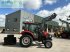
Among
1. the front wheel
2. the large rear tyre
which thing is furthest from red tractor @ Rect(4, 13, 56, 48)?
the front wheel

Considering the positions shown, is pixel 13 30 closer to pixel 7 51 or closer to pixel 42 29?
pixel 42 29

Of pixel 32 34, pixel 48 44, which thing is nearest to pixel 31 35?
pixel 32 34

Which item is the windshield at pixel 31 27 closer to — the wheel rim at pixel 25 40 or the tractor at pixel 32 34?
the tractor at pixel 32 34

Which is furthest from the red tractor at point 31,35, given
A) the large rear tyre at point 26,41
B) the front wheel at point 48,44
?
the front wheel at point 48,44

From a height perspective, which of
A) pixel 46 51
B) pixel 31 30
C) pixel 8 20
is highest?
pixel 8 20

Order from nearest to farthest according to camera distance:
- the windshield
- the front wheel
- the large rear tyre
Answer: the front wheel < the large rear tyre < the windshield

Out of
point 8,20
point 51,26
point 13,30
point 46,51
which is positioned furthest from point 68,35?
point 51,26

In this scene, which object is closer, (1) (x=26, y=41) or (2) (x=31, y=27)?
(1) (x=26, y=41)

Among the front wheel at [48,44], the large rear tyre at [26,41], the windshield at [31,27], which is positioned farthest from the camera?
the windshield at [31,27]

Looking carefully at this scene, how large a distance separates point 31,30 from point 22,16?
138 ft

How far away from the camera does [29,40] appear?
17375 millimetres

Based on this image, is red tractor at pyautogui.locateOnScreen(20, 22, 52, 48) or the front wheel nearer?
the front wheel

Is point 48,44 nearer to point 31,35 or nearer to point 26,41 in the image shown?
point 31,35

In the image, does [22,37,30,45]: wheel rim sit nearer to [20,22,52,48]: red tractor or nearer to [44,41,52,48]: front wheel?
[20,22,52,48]: red tractor
